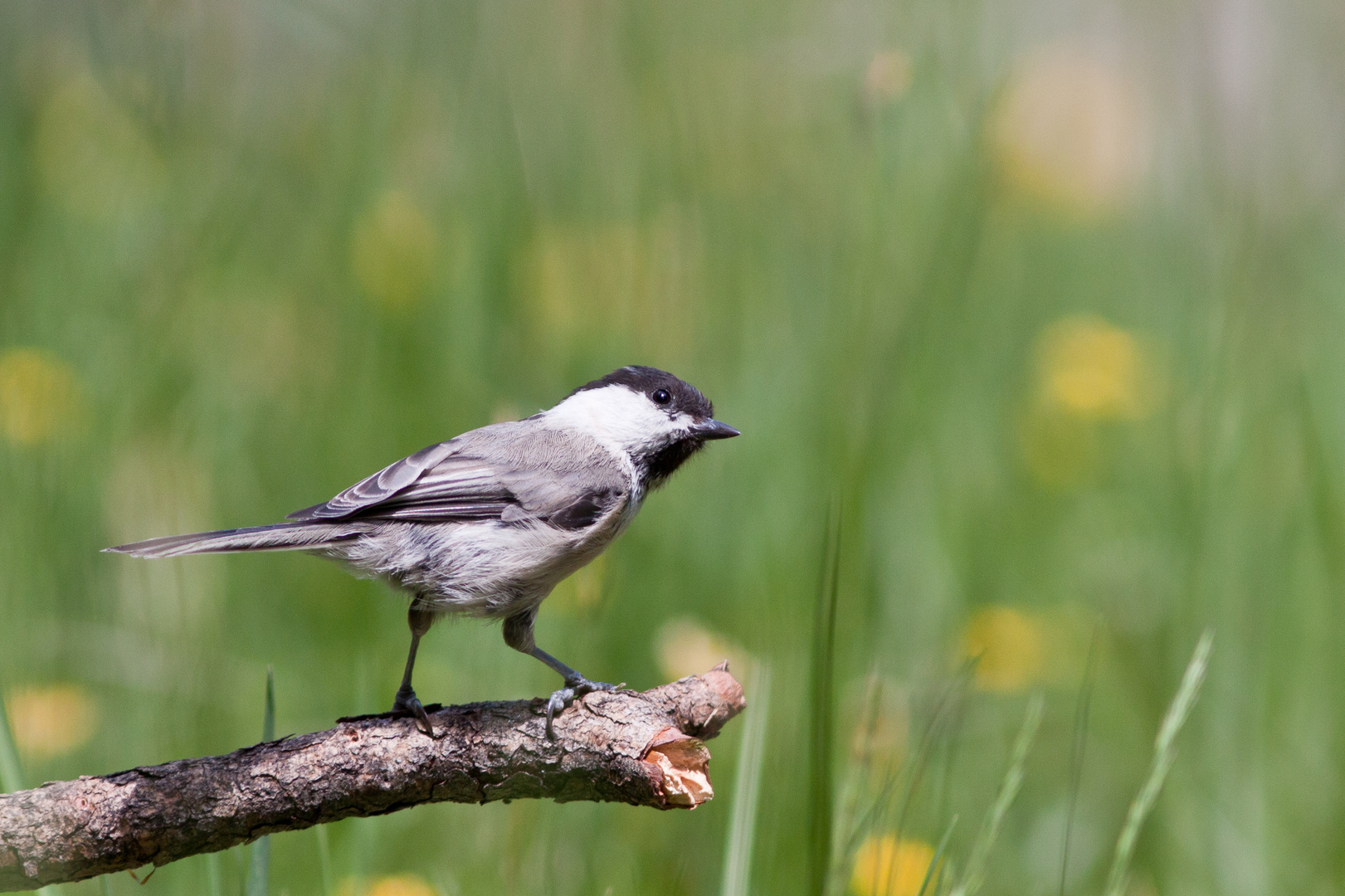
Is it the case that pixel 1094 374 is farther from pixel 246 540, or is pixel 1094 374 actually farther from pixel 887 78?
pixel 246 540

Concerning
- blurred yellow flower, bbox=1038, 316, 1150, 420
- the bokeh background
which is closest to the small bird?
the bokeh background

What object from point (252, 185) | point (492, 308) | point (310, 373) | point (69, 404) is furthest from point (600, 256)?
point (69, 404)

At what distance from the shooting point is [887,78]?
1726 millimetres

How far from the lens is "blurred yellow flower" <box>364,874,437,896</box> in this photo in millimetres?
1915

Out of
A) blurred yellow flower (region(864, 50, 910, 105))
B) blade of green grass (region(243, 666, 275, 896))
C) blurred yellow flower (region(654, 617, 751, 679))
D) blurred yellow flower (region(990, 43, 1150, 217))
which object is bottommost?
blurred yellow flower (region(654, 617, 751, 679))

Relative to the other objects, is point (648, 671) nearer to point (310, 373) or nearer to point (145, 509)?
point (145, 509)

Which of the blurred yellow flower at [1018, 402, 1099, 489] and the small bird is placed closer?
the small bird

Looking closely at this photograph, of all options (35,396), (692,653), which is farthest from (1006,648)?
(35,396)

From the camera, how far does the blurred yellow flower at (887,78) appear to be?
5.62ft

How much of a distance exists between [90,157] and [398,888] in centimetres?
309

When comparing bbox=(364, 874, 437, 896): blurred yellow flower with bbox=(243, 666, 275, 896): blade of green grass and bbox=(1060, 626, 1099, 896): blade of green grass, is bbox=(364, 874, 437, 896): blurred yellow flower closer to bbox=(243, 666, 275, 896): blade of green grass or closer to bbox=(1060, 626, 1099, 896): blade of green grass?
bbox=(243, 666, 275, 896): blade of green grass

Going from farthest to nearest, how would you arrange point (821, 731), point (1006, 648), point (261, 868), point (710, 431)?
point (1006, 648) < point (710, 431) < point (261, 868) < point (821, 731)

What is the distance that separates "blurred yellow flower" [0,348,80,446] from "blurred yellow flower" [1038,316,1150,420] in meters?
2.88

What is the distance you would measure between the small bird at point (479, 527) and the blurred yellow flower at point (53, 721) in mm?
675
